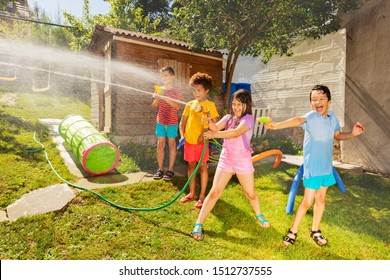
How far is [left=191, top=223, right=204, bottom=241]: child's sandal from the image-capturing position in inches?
123

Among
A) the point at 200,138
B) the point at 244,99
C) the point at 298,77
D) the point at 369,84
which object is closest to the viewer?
the point at 244,99

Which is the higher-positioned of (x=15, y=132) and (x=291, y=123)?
(x=291, y=123)

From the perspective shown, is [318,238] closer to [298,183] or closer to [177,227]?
[298,183]

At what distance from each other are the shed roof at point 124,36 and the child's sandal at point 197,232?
651 cm

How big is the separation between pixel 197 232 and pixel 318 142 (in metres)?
1.65

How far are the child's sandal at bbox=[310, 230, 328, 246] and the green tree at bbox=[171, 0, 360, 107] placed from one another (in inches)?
228

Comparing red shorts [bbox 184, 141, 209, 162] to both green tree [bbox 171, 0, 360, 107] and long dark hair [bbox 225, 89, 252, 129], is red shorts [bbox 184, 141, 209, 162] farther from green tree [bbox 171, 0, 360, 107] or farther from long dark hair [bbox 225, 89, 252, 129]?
green tree [bbox 171, 0, 360, 107]

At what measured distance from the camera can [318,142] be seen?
2748 mm

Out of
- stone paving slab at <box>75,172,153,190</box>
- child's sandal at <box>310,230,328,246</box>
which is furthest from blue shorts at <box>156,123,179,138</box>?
child's sandal at <box>310,230,328,246</box>

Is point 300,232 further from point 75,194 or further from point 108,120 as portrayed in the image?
point 108,120

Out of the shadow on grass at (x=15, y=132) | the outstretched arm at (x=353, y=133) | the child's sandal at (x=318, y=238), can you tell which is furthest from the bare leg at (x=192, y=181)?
the shadow on grass at (x=15, y=132)

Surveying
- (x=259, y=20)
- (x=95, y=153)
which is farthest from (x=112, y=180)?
(x=259, y=20)

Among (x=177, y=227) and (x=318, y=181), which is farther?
(x=177, y=227)

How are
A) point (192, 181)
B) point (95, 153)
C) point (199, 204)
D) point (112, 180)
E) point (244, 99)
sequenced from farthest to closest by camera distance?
point (95, 153) → point (112, 180) → point (192, 181) → point (199, 204) → point (244, 99)
